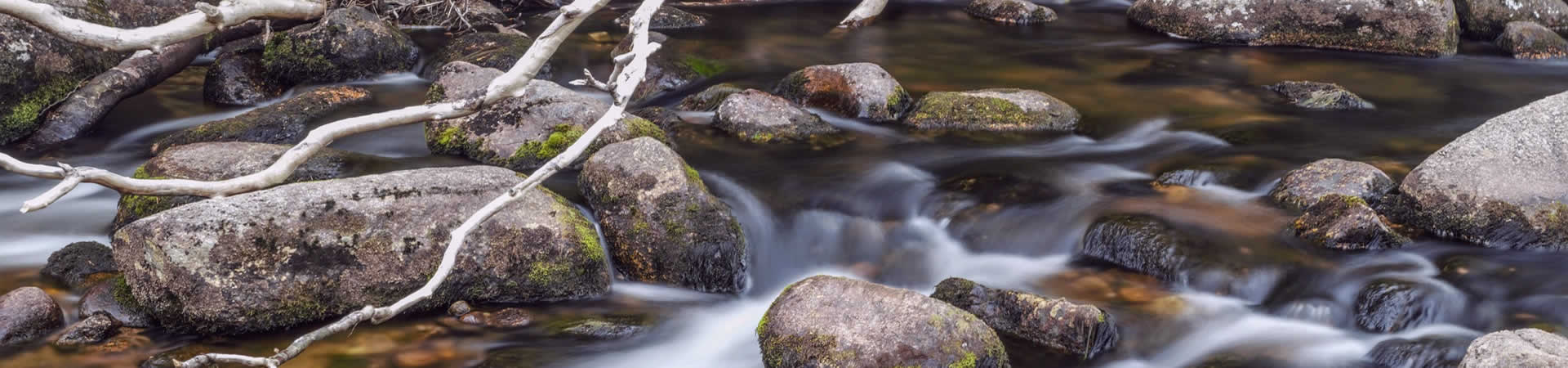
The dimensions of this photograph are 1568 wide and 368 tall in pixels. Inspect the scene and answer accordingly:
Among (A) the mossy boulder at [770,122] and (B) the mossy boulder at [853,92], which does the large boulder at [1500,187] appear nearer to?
(B) the mossy boulder at [853,92]

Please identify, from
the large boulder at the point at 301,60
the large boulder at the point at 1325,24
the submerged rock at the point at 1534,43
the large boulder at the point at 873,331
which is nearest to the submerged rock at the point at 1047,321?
the large boulder at the point at 873,331

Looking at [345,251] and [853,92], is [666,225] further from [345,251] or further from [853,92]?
[853,92]

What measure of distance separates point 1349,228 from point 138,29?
5.85m

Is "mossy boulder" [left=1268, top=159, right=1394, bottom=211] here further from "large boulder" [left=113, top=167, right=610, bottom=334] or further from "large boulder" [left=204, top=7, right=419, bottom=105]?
"large boulder" [left=204, top=7, right=419, bottom=105]

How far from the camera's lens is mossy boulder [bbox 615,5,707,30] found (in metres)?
12.3

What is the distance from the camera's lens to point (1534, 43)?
11164mm

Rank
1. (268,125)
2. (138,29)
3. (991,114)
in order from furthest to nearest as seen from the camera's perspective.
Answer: (991,114) < (268,125) < (138,29)

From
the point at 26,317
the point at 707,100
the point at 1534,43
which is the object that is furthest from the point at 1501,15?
the point at 26,317

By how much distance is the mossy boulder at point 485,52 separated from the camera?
9852mm

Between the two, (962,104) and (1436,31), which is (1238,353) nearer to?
(962,104)

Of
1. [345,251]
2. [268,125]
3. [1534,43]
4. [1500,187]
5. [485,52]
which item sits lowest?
[1534,43]

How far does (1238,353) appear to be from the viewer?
5281mm

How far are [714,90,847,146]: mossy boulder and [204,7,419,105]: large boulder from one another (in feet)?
10.9

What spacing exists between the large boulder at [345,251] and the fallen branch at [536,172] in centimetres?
37
